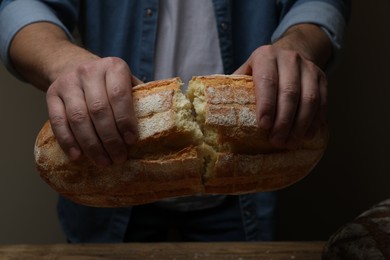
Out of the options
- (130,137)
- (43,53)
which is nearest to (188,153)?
(130,137)

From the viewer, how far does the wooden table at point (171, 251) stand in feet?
3.84

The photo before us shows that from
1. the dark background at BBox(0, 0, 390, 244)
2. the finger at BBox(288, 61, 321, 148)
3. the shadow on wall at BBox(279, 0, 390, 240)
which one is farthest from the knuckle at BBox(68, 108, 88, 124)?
the shadow on wall at BBox(279, 0, 390, 240)

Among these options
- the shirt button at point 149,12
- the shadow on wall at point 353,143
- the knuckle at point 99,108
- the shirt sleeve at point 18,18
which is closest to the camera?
the knuckle at point 99,108

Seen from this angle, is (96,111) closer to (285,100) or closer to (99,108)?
(99,108)

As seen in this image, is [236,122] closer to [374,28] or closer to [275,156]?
[275,156]

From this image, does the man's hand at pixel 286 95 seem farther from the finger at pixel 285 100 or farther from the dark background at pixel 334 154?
the dark background at pixel 334 154

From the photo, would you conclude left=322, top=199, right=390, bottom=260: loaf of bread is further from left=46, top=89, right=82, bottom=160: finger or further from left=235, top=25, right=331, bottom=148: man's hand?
left=46, top=89, right=82, bottom=160: finger

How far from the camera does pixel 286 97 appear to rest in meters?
0.77

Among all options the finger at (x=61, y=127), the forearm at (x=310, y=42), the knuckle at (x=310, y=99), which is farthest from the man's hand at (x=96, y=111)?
the forearm at (x=310, y=42)

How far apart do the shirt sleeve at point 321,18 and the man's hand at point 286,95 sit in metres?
0.32

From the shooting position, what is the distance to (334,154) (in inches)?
71.2

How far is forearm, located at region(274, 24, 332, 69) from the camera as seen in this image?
3.41 ft

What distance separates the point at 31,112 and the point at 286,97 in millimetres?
1145

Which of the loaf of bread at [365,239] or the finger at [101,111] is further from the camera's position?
the loaf of bread at [365,239]
